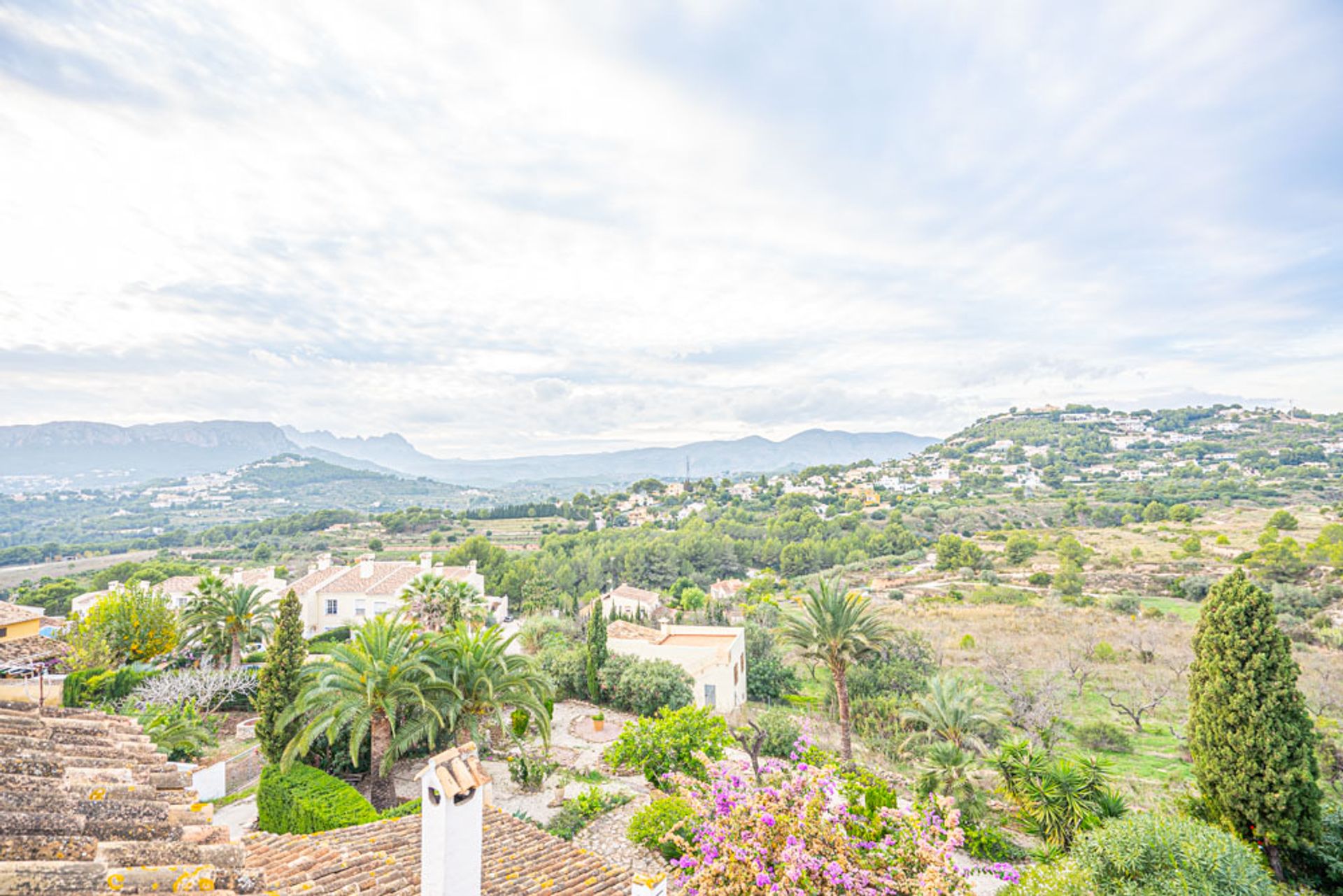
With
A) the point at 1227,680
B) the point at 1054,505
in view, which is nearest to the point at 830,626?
the point at 1227,680

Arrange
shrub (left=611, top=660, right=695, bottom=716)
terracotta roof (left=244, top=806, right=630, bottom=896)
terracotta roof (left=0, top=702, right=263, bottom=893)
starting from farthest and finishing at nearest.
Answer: shrub (left=611, top=660, right=695, bottom=716) < terracotta roof (left=244, top=806, right=630, bottom=896) < terracotta roof (left=0, top=702, right=263, bottom=893)

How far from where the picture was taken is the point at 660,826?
10227mm

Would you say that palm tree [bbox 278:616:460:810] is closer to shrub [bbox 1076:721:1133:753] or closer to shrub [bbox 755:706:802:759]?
shrub [bbox 755:706:802:759]

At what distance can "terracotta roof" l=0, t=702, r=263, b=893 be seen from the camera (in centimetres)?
222

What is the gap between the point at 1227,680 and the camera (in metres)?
9.85

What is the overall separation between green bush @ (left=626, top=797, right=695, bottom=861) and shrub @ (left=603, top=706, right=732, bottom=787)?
1920 mm

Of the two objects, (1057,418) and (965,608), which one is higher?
(1057,418)

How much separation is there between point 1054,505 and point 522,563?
5679 centimetres

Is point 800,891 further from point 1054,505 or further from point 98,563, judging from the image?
point 98,563

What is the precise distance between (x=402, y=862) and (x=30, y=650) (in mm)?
15981

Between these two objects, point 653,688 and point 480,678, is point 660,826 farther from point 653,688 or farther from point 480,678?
point 653,688

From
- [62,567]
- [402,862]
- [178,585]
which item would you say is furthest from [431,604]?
[62,567]

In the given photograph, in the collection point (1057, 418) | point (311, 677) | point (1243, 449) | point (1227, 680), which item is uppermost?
point (1057, 418)

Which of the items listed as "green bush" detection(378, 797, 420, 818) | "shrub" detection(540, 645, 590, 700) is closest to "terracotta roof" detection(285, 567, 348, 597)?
"shrub" detection(540, 645, 590, 700)
